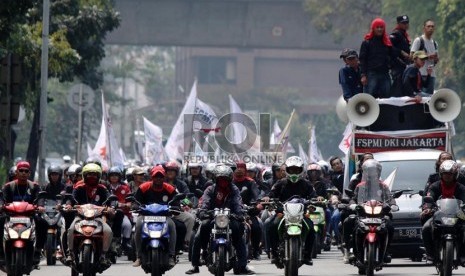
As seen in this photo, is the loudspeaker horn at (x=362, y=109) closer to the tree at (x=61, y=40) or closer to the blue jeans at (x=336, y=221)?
the blue jeans at (x=336, y=221)

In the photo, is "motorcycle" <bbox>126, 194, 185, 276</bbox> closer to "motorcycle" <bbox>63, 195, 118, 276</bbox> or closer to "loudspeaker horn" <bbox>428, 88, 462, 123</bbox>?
"motorcycle" <bbox>63, 195, 118, 276</bbox>

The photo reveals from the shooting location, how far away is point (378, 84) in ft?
94.3

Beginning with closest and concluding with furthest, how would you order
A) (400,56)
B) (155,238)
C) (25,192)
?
(155,238), (25,192), (400,56)

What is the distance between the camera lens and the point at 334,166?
3198 centimetres

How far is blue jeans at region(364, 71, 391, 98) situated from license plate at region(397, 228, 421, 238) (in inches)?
180

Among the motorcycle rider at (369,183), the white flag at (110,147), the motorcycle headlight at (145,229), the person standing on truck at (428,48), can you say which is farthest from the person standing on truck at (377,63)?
the white flag at (110,147)

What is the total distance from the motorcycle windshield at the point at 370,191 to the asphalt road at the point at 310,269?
201cm

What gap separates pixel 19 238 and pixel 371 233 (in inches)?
162

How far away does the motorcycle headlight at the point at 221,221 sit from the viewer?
68.0 ft

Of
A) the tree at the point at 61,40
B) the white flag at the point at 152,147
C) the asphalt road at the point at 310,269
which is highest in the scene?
the tree at the point at 61,40

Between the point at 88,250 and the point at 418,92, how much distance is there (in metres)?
9.65

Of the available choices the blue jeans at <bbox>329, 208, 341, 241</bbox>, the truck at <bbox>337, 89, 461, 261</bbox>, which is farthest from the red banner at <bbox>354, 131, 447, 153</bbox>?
the blue jeans at <bbox>329, 208, 341, 241</bbox>

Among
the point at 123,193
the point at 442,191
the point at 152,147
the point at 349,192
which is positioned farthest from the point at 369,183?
the point at 152,147

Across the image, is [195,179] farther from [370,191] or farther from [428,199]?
[428,199]
